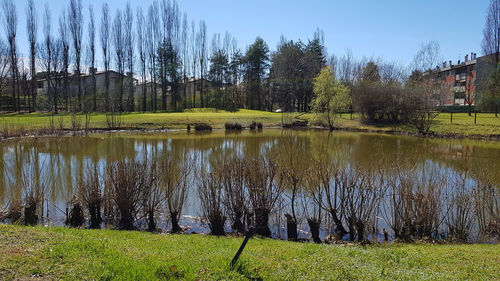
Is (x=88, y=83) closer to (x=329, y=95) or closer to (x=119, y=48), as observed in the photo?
(x=119, y=48)

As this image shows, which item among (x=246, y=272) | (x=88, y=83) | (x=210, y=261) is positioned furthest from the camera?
(x=88, y=83)

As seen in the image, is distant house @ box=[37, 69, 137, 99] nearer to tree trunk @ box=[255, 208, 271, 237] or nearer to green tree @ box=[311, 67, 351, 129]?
green tree @ box=[311, 67, 351, 129]

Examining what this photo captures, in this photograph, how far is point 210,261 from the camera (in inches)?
214

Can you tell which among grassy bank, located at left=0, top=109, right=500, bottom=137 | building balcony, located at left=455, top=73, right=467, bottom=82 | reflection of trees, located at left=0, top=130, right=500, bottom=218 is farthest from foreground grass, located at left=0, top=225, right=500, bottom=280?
building balcony, located at left=455, top=73, right=467, bottom=82

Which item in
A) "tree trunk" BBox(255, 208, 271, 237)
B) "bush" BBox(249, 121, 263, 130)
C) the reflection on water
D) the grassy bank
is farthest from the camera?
"bush" BBox(249, 121, 263, 130)

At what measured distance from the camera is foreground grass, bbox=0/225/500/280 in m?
4.79

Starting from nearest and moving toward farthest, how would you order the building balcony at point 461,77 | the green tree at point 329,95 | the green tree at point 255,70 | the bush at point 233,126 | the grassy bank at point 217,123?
1. the grassy bank at point 217,123
2. the green tree at point 329,95
3. the bush at point 233,126
4. the building balcony at point 461,77
5. the green tree at point 255,70

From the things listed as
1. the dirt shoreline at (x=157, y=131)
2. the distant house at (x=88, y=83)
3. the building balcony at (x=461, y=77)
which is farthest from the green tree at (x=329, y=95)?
the building balcony at (x=461, y=77)

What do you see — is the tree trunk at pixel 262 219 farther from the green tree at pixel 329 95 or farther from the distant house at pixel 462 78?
the distant house at pixel 462 78

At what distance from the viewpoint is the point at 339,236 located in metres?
9.12

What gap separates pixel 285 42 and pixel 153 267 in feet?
237

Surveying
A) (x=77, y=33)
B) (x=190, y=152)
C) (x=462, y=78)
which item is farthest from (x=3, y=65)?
(x=462, y=78)

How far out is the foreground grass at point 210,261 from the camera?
4785 millimetres

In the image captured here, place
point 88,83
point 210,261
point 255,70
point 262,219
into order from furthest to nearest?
1. point 255,70
2. point 88,83
3. point 262,219
4. point 210,261
